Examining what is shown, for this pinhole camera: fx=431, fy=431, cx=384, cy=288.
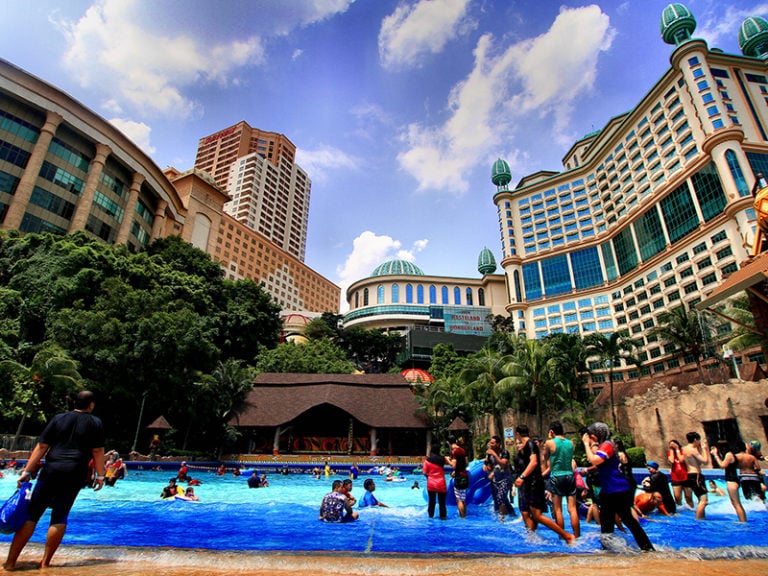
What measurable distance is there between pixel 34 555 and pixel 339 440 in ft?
97.7

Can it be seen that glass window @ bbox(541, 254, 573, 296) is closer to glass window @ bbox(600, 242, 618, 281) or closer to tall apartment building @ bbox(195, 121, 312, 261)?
glass window @ bbox(600, 242, 618, 281)

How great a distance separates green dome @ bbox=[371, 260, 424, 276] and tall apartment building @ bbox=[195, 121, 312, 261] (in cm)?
2940

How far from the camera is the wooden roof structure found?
31.4 m

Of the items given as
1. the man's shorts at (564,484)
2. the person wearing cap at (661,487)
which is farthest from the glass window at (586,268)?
the man's shorts at (564,484)

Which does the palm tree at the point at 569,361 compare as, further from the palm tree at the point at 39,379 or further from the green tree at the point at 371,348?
the green tree at the point at 371,348

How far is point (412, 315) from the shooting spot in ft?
280

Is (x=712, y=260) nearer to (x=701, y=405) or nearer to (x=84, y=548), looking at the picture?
(x=701, y=405)

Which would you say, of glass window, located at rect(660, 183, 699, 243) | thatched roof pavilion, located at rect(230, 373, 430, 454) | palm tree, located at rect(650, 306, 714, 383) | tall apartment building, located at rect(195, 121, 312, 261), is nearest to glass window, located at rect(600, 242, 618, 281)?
glass window, located at rect(660, 183, 699, 243)

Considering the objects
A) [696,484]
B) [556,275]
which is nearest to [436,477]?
[696,484]

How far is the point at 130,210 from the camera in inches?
1864

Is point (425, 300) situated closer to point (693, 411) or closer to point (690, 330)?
point (690, 330)

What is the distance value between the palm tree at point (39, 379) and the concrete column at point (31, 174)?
73.4 ft

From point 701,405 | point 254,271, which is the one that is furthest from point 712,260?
point 254,271

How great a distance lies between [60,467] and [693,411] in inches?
892
